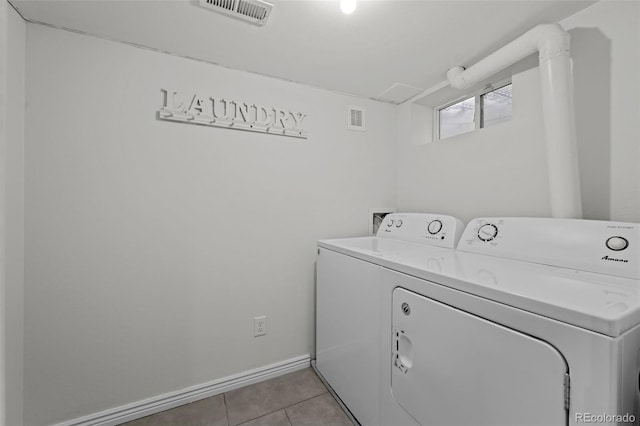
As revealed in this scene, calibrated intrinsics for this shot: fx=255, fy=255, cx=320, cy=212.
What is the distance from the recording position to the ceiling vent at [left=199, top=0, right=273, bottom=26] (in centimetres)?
113

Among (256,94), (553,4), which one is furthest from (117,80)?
(553,4)

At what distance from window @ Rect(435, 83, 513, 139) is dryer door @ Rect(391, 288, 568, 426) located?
143cm

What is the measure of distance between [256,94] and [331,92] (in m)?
0.58

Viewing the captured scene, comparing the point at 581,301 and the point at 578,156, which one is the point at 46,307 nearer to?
the point at 581,301

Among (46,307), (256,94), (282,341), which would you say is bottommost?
(282,341)

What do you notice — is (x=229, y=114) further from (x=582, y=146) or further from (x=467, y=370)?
(x=582, y=146)

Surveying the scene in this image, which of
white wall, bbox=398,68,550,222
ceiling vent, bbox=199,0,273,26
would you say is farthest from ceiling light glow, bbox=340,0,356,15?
white wall, bbox=398,68,550,222

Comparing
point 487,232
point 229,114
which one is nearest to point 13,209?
point 229,114

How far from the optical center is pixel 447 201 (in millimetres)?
1840

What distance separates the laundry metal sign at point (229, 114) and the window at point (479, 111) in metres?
1.21

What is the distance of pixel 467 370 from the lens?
31.4 inches

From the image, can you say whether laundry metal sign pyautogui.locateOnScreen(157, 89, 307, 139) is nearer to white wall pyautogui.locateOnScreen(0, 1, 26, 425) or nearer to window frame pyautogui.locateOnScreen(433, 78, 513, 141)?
white wall pyautogui.locateOnScreen(0, 1, 26, 425)
